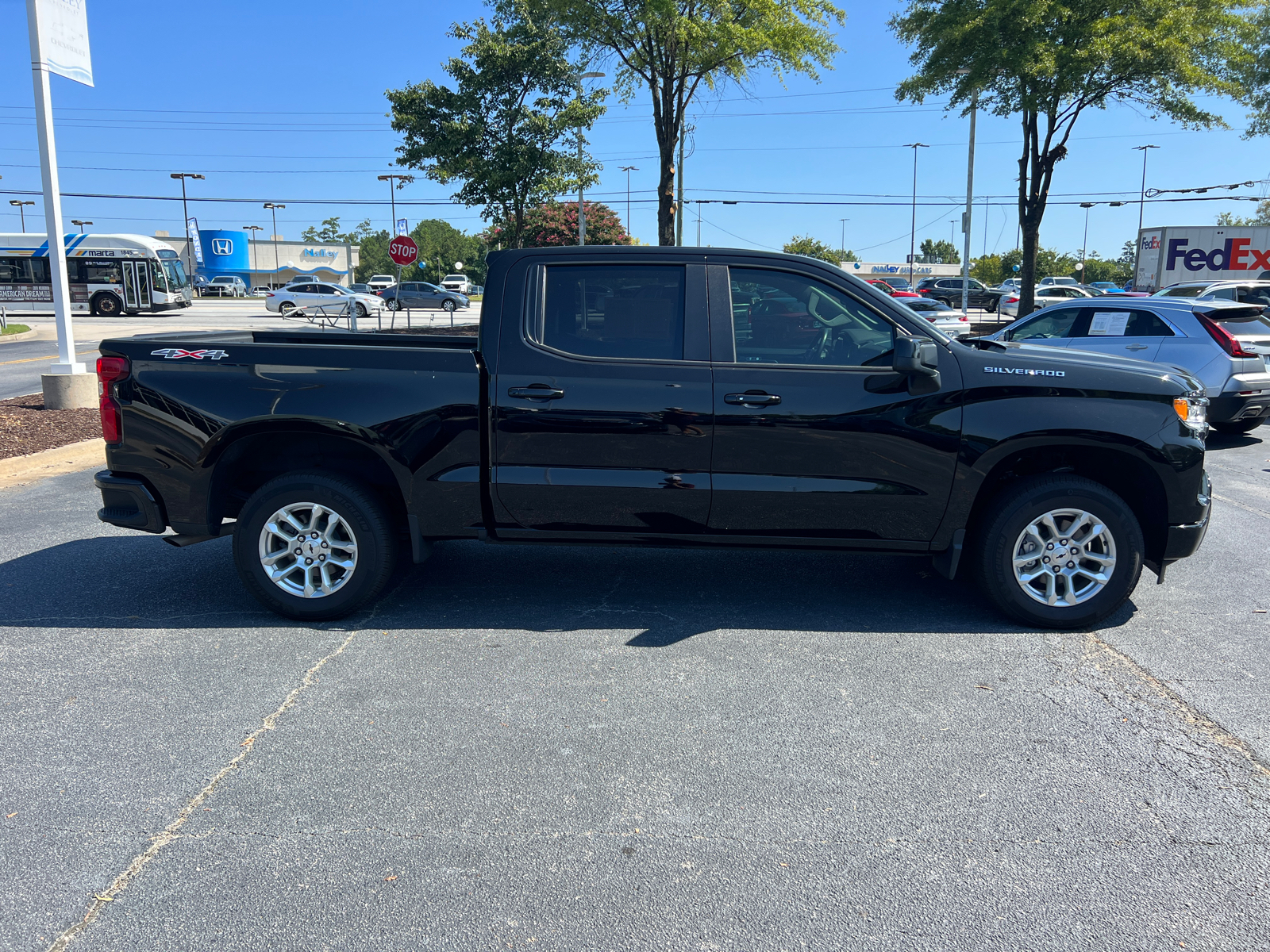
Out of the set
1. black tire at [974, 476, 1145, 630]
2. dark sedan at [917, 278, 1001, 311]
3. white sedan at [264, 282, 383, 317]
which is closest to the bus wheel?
white sedan at [264, 282, 383, 317]

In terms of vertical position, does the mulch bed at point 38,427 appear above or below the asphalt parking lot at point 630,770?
above

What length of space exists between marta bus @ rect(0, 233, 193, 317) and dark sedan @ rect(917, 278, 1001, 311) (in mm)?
36162

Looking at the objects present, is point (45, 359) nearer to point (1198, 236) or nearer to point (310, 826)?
point (310, 826)

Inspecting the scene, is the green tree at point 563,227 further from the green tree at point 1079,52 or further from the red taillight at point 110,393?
the red taillight at point 110,393

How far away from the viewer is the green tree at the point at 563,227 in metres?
27.9

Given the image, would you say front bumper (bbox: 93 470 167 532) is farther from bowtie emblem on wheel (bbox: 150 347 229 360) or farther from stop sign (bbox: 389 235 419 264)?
stop sign (bbox: 389 235 419 264)

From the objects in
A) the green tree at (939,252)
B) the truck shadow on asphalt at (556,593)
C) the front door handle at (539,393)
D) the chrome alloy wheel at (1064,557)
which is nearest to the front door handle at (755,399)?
the front door handle at (539,393)

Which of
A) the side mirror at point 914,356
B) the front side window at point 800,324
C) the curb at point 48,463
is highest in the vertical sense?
the front side window at point 800,324

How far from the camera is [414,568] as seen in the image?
5.96 meters

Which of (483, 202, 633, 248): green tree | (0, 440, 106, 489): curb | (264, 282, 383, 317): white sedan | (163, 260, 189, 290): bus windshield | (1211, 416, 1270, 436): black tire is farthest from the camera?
(264, 282, 383, 317): white sedan

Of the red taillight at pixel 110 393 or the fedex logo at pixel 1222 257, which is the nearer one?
the red taillight at pixel 110 393

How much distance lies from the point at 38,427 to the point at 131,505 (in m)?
6.81

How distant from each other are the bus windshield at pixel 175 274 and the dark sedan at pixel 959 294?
35.4 metres

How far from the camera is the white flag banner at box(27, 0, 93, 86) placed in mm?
11188
